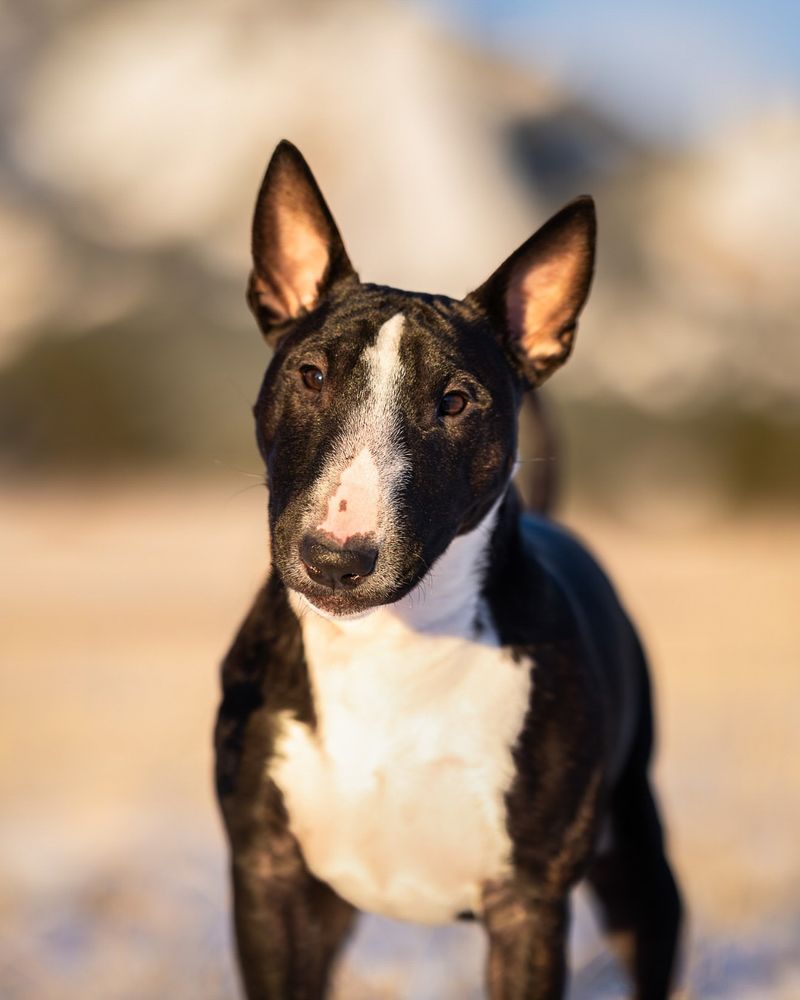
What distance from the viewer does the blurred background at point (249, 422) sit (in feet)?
17.5

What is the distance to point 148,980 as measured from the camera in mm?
4590

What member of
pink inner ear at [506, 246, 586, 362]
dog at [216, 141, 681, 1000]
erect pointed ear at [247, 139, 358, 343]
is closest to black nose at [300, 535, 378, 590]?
dog at [216, 141, 681, 1000]

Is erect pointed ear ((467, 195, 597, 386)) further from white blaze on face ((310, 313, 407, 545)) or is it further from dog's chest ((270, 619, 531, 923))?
dog's chest ((270, 619, 531, 923))

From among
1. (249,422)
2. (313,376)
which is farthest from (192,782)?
(249,422)

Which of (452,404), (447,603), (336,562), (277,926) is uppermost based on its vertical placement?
(452,404)

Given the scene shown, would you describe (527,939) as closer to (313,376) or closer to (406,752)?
(406,752)

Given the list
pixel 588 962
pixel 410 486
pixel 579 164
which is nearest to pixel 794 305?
pixel 579 164

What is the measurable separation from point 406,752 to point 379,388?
0.82 meters

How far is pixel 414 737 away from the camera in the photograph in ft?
10.7

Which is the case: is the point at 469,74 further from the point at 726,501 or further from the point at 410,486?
the point at 410,486

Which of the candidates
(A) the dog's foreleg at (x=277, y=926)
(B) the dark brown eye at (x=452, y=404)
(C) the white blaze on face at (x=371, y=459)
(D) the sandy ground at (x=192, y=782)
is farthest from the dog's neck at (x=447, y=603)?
(D) the sandy ground at (x=192, y=782)

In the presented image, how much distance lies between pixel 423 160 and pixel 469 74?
3776 millimetres

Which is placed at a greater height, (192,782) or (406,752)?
(406,752)

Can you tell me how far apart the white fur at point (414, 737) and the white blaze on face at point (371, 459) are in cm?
40
